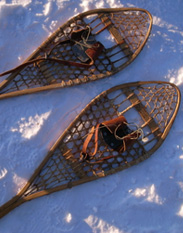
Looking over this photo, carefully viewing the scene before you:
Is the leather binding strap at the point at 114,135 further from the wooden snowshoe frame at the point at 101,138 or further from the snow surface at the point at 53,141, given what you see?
the snow surface at the point at 53,141

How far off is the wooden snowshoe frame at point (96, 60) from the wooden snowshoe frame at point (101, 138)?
194mm

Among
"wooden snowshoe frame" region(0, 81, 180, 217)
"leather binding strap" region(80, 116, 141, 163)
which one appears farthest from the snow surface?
"leather binding strap" region(80, 116, 141, 163)

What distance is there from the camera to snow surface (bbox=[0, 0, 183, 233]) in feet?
4.94

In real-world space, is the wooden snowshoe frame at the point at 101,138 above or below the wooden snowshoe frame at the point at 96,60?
below

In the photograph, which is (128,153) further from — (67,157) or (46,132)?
(46,132)

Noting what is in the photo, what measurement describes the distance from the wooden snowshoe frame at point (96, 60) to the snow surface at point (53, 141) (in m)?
0.07

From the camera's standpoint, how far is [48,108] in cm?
160

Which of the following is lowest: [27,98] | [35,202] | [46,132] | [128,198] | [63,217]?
[128,198]

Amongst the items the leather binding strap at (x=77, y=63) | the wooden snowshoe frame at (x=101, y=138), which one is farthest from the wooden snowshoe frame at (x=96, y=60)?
the wooden snowshoe frame at (x=101, y=138)

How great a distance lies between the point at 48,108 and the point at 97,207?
704 millimetres

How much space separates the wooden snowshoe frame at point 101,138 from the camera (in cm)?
149

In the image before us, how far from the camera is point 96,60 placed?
1.65 meters

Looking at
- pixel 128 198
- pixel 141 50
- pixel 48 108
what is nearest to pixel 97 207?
pixel 128 198

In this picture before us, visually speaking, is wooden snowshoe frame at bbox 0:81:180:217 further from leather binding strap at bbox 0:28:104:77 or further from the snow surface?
leather binding strap at bbox 0:28:104:77
